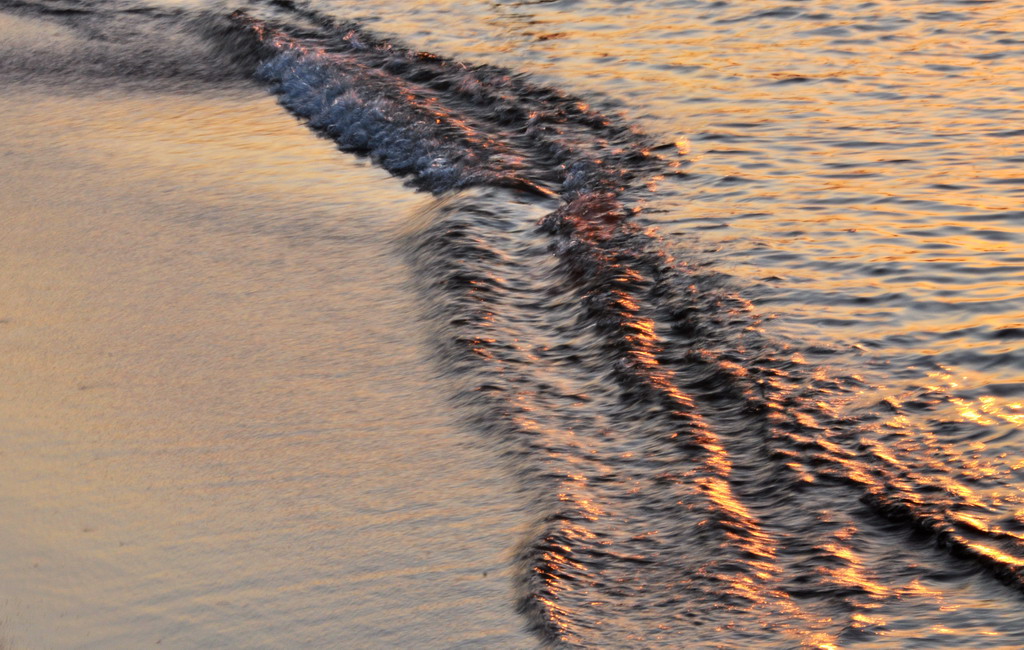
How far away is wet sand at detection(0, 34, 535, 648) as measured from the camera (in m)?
3.09

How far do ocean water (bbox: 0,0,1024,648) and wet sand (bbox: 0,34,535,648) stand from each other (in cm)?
1

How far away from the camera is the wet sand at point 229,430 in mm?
3092

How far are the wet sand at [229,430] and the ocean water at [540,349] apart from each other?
0.01 metres

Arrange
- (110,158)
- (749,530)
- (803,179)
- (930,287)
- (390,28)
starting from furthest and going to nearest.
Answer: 1. (390,28)
2. (110,158)
3. (803,179)
4. (930,287)
5. (749,530)

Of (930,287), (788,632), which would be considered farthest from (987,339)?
(788,632)

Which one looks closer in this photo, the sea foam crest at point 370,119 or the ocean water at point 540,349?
the ocean water at point 540,349

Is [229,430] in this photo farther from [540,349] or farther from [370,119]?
[370,119]

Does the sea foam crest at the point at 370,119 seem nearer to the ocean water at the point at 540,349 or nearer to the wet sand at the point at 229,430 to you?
the ocean water at the point at 540,349

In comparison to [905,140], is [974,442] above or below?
below

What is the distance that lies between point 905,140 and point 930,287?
5.26 ft

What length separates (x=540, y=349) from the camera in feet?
15.1

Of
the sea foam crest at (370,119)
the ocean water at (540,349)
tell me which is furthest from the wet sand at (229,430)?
the sea foam crest at (370,119)

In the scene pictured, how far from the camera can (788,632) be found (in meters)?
2.96

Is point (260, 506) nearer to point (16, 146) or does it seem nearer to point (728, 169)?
point (728, 169)
